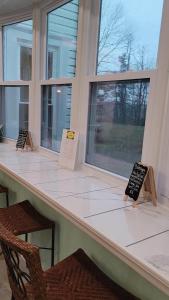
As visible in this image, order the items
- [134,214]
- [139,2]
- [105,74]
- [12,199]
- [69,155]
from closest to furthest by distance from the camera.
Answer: [134,214], [139,2], [105,74], [69,155], [12,199]

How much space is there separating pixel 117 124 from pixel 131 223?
0.77 metres

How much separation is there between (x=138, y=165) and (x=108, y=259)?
0.55 meters

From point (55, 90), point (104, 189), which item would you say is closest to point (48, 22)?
point (55, 90)

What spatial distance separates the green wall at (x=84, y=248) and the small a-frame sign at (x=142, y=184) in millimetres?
351

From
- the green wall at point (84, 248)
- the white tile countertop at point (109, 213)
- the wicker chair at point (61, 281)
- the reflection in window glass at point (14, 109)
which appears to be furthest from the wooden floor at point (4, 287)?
the reflection in window glass at point (14, 109)

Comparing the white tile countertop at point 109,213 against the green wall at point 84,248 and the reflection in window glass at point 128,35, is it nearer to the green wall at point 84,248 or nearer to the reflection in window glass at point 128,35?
the green wall at point 84,248

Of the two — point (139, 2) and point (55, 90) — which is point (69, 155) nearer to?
point (55, 90)

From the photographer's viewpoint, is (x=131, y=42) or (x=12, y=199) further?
(x=12, y=199)

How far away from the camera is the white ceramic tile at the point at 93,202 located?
4.02 ft

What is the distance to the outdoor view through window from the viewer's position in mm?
1442

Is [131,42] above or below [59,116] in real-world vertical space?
above

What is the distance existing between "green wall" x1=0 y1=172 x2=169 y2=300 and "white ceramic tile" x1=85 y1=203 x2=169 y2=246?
276 millimetres

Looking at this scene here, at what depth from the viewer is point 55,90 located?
7.49 ft

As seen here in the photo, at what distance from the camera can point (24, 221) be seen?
66.2 inches
